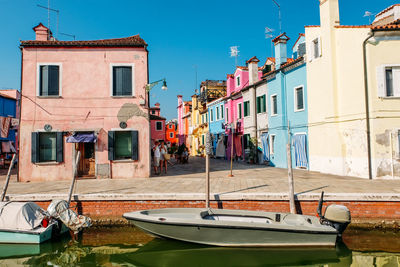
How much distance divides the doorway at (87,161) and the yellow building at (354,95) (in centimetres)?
1159

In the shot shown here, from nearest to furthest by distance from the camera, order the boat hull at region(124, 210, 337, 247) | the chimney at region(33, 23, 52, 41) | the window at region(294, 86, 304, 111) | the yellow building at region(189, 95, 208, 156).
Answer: the boat hull at region(124, 210, 337, 247) < the chimney at region(33, 23, 52, 41) < the window at region(294, 86, 304, 111) < the yellow building at region(189, 95, 208, 156)

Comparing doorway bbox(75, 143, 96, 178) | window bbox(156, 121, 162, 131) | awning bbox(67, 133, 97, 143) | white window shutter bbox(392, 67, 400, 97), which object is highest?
window bbox(156, 121, 162, 131)

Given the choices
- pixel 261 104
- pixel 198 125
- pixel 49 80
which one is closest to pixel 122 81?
pixel 49 80

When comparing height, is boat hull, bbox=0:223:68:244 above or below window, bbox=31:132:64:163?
below

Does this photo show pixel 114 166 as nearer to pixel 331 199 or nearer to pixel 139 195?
pixel 139 195

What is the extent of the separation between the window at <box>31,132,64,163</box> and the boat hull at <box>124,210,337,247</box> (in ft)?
26.2

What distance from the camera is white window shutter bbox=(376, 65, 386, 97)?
39.7ft

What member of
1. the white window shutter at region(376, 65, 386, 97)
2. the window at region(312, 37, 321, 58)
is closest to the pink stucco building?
the window at region(312, 37, 321, 58)

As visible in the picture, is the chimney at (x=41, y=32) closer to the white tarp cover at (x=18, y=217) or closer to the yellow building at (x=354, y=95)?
the white tarp cover at (x=18, y=217)

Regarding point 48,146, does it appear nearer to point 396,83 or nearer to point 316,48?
point 316,48

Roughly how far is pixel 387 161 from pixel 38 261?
12880 millimetres

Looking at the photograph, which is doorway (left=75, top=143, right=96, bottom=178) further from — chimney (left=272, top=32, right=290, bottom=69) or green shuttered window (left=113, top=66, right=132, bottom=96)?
chimney (left=272, top=32, right=290, bottom=69)

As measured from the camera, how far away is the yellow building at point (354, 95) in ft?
39.4

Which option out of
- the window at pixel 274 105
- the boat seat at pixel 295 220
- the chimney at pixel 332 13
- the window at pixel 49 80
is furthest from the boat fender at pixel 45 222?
the window at pixel 274 105
